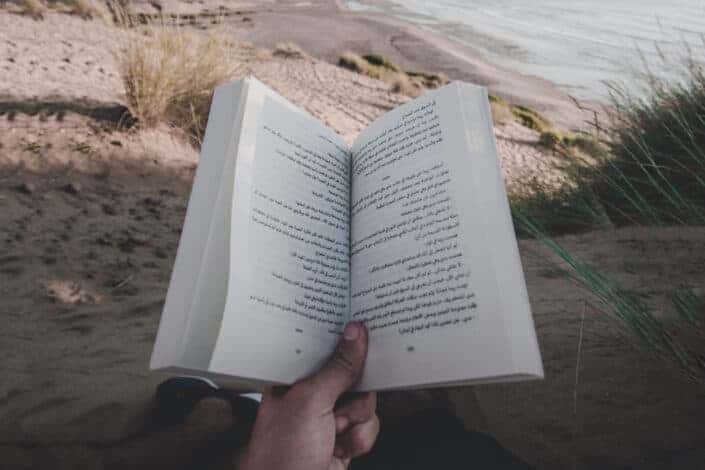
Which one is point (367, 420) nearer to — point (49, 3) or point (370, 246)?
point (370, 246)

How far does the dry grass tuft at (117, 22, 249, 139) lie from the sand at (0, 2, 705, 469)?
172 millimetres

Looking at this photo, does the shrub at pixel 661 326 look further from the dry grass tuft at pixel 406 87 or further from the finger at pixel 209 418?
the dry grass tuft at pixel 406 87

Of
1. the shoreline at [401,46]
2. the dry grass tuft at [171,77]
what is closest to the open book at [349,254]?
the dry grass tuft at [171,77]

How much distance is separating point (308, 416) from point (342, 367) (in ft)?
0.34

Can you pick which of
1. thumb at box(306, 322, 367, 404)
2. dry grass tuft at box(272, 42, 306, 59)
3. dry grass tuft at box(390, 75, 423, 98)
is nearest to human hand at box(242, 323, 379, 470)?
thumb at box(306, 322, 367, 404)

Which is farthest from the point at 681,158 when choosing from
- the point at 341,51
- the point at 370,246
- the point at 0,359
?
the point at 341,51

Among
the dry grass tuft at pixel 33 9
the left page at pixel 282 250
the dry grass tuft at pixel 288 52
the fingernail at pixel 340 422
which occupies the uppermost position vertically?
the left page at pixel 282 250

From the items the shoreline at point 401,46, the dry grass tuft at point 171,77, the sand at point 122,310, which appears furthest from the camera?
the shoreline at point 401,46

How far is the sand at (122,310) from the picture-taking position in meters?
1.39

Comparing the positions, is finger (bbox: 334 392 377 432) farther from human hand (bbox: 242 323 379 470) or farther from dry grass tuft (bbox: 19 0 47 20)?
dry grass tuft (bbox: 19 0 47 20)

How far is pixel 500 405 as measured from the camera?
1505 millimetres

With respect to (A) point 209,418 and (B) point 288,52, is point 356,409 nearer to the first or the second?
(A) point 209,418

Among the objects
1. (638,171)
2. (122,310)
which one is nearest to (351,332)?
(122,310)

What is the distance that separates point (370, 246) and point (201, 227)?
0.31 m
